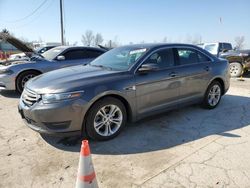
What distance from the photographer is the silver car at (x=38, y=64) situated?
22.1 feet

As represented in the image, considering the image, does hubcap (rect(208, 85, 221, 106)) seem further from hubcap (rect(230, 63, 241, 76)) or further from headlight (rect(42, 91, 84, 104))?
hubcap (rect(230, 63, 241, 76))

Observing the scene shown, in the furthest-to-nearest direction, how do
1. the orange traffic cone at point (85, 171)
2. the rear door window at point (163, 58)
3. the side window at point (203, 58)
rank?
the side window at point (203, 58)
the rear door window at point (163, 58)
the orange traffic cone at point (85, 171)

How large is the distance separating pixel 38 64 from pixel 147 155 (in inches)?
199

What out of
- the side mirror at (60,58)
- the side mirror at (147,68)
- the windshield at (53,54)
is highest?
the windshield at (53,54)

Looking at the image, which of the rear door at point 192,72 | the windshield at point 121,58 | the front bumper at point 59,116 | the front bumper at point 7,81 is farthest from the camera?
the front bumper at point 7,81

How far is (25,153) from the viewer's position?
3.41 m

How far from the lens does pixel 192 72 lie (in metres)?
4.77

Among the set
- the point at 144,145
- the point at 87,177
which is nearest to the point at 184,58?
the point at 144,145

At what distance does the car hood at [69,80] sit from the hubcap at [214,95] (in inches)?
101

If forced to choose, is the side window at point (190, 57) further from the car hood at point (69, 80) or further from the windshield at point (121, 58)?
the car hood at point (69, 80)

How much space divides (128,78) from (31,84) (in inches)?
63.0

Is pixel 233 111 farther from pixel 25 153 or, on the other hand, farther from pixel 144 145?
pixel 25 153

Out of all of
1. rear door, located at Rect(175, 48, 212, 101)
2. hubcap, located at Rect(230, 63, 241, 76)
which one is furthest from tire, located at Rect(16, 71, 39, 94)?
hubcap, located at Rect(230, 63, 241, 76)

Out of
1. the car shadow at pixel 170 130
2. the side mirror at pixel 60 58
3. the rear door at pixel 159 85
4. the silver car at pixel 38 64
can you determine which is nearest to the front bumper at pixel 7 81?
the silver car at pixel 38 64
